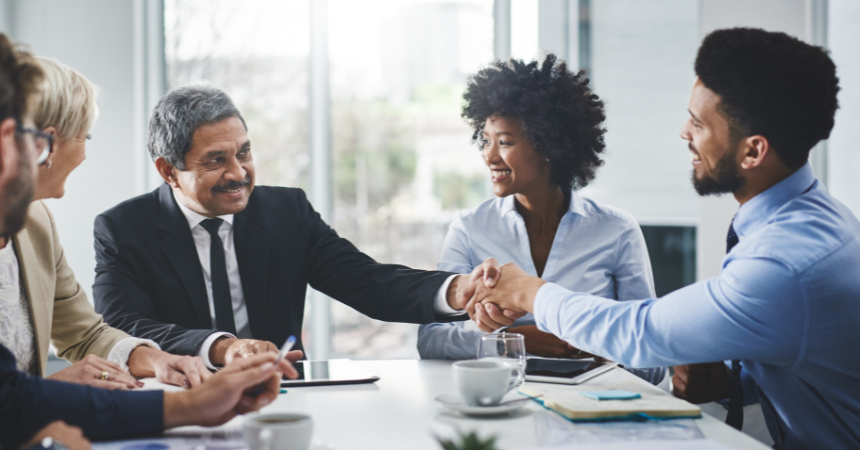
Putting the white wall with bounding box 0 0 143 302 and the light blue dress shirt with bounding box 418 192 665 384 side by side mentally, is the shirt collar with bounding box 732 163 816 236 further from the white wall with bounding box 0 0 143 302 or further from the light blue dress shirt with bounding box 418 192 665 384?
the white wall with bounding box 0 0 143 302

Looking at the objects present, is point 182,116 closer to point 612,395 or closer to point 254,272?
point 254,272

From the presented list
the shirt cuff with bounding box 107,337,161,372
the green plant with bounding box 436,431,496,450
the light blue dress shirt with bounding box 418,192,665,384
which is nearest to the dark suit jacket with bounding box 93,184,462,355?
the shirt cuff with bounding box 107,337,161,372

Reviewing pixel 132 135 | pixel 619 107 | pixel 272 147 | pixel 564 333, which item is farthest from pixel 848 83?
pixel 132 135

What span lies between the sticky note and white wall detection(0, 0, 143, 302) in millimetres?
2937

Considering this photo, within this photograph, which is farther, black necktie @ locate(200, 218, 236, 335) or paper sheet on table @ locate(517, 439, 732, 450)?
black necktie @ locate(200, 218, 236, 335)

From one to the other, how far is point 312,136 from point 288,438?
305cm

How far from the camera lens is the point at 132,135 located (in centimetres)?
344

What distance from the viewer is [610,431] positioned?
1107 millimetres

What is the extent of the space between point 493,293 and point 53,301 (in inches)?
47.2

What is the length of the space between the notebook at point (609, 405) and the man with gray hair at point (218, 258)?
1.80 ft

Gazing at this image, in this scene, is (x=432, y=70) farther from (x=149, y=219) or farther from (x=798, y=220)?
(x=798, y=220)

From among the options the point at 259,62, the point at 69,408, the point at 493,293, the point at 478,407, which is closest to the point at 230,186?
the point at 493,293

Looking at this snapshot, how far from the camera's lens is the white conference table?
1.06 metres

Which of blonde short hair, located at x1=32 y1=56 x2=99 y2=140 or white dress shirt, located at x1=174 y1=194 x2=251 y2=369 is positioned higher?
blonde short hair, located at x1=32 y1=56 x2=99 y2=140
